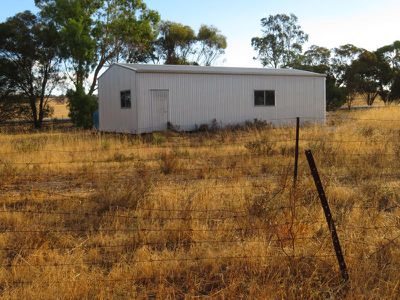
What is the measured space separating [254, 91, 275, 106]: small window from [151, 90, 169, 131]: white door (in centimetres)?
480

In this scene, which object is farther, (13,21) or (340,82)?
(340,82)

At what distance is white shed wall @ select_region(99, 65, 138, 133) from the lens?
2088cm

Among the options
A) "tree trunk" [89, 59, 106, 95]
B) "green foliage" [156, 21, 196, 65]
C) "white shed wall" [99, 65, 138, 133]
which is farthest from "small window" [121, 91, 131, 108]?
"green foliage" [156, 21, 196, 65]

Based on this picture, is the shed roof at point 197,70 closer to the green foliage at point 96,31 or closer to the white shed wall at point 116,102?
the white shed wall at point 116,102

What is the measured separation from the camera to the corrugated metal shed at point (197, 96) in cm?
2066

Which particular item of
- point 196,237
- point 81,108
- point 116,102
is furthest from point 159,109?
point 196,237

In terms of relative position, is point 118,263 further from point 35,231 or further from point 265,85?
point 265,85

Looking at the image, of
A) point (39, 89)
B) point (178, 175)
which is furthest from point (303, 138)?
point (39, 89)

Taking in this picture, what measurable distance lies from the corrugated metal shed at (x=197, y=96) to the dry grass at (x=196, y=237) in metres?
11.2

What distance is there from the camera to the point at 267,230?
525 centimetres

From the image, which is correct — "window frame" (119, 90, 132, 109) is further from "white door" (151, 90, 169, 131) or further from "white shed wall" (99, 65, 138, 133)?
"white door" (151, 90, 169, 131)

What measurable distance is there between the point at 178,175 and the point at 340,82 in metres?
41.4

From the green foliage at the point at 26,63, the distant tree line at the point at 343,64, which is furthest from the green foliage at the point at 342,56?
the green foliage at the point at 26,63

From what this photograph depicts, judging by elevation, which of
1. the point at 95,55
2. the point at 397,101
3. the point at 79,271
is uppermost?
the point at 95,55
